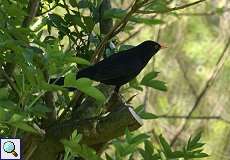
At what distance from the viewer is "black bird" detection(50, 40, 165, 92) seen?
2.10m

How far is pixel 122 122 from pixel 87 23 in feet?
1.48

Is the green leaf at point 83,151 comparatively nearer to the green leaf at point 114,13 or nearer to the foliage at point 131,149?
the foliage at point 131,149

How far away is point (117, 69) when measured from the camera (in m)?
2.22

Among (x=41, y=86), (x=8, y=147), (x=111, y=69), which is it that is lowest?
(x=8, y=147)

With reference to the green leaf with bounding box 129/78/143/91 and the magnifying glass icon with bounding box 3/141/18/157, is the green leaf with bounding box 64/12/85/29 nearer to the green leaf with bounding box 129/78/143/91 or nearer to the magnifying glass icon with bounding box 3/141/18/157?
the green leaf with bounding box 129/78/143/91

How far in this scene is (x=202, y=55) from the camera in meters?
6.15

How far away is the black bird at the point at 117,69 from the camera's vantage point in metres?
2.10

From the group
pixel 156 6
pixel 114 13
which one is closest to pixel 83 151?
pixel 114 13

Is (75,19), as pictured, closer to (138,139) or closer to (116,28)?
(116,28)

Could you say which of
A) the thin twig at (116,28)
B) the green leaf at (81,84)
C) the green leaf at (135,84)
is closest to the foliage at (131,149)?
the green leaf at (81,84)

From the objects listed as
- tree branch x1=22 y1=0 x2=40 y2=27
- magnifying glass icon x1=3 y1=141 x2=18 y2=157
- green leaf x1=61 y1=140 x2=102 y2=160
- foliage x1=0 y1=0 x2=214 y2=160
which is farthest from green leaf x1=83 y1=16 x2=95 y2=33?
green leaf x1=61 y1=140 x2=102 y2=160

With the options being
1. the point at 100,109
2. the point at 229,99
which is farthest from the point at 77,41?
the point at 229,99

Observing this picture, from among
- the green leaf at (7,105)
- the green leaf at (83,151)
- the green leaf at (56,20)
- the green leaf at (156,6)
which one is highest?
the green leaf at (156,6)

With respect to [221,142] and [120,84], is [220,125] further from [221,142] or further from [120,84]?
[120,84]
